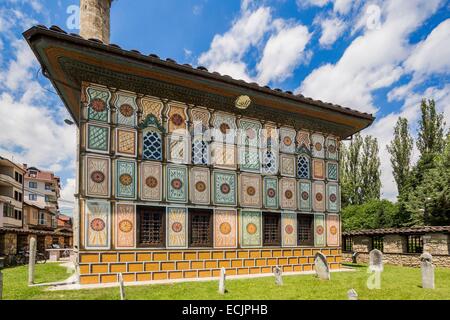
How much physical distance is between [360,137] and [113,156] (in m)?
28.9

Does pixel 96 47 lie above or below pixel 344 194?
above

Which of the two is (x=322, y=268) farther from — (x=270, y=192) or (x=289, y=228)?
(x=270, y=192)

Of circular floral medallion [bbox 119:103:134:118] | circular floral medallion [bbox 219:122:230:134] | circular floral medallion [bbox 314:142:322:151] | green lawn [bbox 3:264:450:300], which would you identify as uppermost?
circular floral medallion [bbox 119:103:134:118]

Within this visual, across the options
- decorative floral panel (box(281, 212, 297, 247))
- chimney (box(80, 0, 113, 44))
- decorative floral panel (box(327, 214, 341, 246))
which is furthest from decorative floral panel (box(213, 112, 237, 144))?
chimney (box(80, 0, 113, 44))

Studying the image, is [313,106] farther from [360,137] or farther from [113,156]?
[360,137]

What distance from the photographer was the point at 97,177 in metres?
9.62

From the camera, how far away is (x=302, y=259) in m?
12.7

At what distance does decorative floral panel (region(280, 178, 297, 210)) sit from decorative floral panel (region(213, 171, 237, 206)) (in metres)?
1.95

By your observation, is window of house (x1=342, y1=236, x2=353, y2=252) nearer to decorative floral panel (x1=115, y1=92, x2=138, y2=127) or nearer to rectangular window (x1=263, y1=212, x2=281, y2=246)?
rectangular window (x1=263, y1=212, x2=281, y2=246)

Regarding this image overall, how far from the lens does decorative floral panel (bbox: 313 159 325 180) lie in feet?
44.4

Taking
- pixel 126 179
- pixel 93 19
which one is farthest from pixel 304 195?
pixel 93 19

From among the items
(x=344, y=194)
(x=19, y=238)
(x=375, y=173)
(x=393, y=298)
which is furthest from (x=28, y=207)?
(x=393, y=298)

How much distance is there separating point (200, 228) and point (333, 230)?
5.60 metres

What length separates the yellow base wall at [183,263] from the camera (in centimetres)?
930
